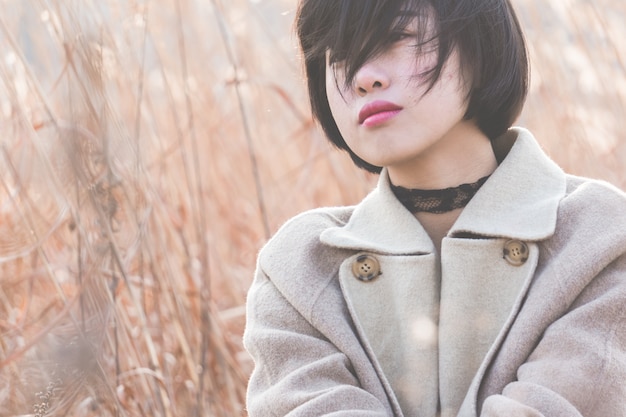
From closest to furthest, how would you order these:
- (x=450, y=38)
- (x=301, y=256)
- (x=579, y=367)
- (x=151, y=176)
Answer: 1. (x=579, y=367)
2. (x=450, y=38)
3. (x=301, y=256)
4. (x=151, y=176)

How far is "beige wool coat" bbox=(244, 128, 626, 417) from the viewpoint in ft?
3.75

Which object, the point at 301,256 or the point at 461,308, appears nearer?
the point at 461,308

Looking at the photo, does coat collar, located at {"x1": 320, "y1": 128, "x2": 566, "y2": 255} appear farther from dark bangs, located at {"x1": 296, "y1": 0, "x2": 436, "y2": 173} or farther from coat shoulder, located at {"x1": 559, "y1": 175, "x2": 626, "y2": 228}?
dark bangs, located at {"x1": 296, "y1": 0, "x2": 436, "y2": 173}

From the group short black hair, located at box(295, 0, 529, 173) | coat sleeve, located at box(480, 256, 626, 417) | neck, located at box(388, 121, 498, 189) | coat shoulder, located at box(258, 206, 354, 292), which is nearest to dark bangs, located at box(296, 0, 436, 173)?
short black hair, located at box(295, 0, 529, 173)

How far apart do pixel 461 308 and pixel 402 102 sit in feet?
0.90

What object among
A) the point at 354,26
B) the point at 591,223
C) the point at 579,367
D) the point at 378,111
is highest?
the point at 354,26

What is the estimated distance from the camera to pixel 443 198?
1307 millimetres

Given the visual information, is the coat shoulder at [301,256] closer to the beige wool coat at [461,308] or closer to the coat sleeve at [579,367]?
the beige wool coat at [461,308]

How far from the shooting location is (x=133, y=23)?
5.89 feet

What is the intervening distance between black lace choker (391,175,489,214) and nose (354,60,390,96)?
176mm

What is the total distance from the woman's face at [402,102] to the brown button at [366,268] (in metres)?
0.14

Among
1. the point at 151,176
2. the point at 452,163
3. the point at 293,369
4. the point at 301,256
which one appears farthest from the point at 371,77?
the point at 151,176

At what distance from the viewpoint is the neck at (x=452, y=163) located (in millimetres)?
1286

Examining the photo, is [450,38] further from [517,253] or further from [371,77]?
[517,253]
